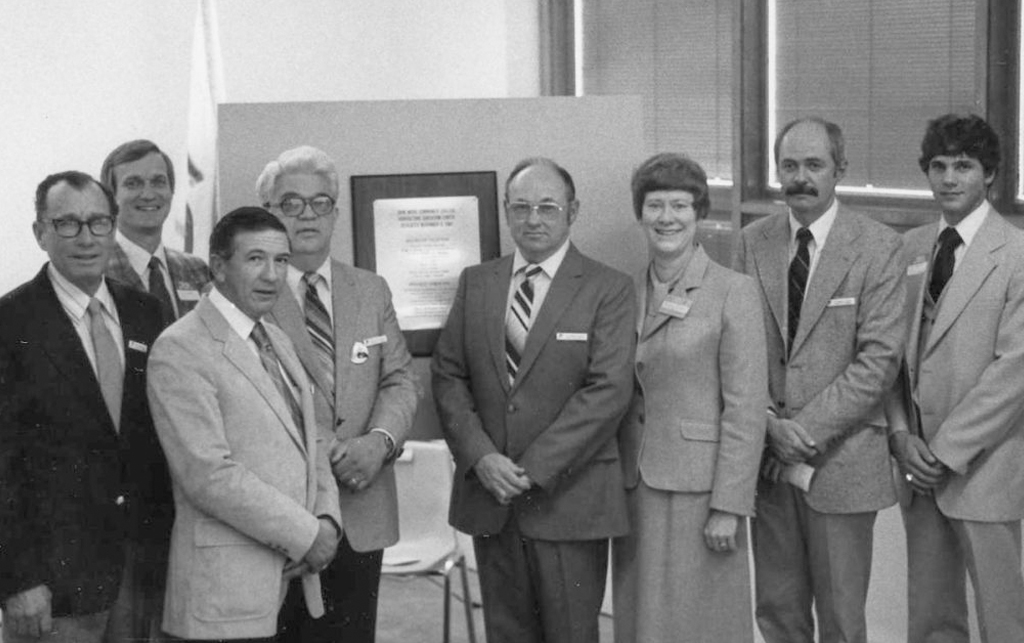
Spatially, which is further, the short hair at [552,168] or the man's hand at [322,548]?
the short hair at [552,168]

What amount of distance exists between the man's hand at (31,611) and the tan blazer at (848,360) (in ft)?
6.44

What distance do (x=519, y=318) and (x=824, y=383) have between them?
2.76 ft

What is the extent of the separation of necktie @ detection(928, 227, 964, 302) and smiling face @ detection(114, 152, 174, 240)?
215cm

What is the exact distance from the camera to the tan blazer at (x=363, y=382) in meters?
3.62

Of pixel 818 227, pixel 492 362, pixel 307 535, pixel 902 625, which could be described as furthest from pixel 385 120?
pixel 902 625

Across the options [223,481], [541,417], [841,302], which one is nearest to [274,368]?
[223,481]

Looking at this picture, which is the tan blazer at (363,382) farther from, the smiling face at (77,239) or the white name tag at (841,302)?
the white name tag at (841,302)

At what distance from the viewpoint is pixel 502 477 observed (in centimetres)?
365

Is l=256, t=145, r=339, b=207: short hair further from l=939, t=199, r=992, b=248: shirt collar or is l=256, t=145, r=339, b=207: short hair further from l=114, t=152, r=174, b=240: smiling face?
l=939, t=199, r=992, b=248: shirt collar

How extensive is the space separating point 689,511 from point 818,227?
2.81ft

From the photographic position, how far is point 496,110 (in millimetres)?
4367

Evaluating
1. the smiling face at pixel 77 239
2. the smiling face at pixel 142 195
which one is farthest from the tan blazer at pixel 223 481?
the smiling face at pixel 142 195

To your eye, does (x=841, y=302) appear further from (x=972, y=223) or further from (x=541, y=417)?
(x=541, y=417)

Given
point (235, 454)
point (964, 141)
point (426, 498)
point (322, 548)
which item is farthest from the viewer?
point (426, 498)
